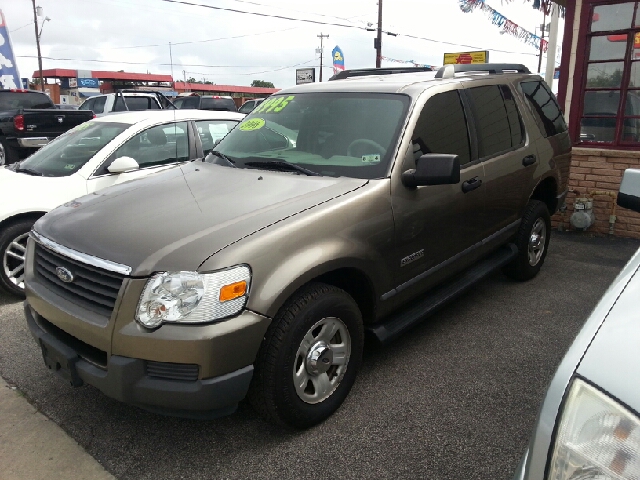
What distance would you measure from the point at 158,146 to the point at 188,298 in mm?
3406

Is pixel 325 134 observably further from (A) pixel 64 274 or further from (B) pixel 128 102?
(B) pixel 128 102

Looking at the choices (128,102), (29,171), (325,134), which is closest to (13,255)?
(29,171)

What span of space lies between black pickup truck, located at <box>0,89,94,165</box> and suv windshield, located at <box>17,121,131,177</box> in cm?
391

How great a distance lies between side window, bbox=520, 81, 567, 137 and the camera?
15.2 ft

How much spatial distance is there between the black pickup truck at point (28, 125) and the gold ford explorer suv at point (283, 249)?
22.0 feet

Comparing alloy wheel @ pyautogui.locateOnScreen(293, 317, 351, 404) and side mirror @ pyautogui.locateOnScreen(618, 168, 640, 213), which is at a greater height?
side mirror @ pyautogui.locateOnScreen(618, 168, 640, 213)

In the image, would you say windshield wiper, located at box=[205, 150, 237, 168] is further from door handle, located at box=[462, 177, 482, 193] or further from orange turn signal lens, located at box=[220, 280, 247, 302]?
door handle, located at box=[462, 177, 482, 193]

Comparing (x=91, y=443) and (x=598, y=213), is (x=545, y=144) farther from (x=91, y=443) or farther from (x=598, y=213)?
(x=91, y=443)

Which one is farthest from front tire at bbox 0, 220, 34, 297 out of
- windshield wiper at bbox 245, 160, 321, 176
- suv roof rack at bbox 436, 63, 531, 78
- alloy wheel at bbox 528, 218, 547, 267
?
alloy wheel at bbox 528, 218, 547, 267

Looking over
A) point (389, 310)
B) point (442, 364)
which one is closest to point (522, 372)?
point (442, 364)

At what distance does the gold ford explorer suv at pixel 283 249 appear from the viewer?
7.25 ft

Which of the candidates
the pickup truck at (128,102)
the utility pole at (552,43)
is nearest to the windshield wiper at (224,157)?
the utility pole at (552,43)

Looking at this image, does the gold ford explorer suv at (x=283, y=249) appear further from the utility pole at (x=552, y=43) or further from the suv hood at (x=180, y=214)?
the utility pole at (x=552, y=43)

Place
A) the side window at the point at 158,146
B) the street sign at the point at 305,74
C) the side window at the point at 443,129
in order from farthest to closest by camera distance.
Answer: the street sign at the point at 305,74
the side window at the point at 158,146
the side window at the point at 443,129
